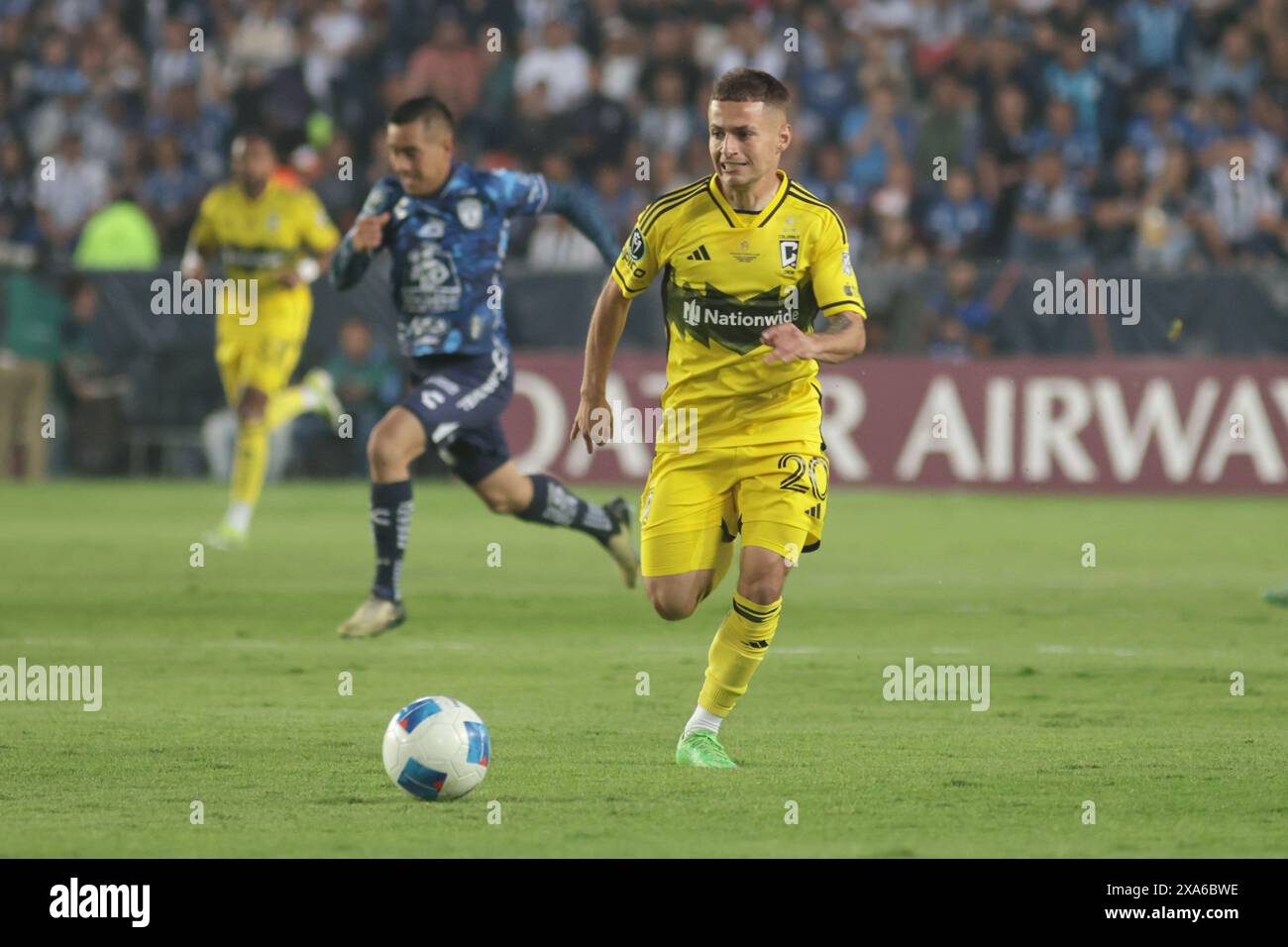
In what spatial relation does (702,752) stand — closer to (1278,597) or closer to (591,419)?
(591,419)

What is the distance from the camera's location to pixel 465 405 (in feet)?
36.3

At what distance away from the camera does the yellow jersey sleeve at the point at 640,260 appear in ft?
25.3

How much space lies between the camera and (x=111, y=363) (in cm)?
Answer: 2038

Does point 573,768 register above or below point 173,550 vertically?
below

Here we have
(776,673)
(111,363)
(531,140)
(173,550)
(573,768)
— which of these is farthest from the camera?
(531,140)

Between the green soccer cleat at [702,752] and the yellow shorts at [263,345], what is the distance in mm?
8114

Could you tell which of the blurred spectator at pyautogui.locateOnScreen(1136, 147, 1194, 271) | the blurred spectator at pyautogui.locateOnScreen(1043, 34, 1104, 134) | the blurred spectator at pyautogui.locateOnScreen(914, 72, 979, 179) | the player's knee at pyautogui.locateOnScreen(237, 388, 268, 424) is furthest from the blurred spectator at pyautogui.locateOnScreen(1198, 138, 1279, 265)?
the player's knee at pyautogui.locateOnScreen(237, 388, 268, 424)

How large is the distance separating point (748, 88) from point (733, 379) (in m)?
1.02

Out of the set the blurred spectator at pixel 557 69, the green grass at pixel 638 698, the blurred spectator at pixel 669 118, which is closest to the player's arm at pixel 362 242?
the green grass at pixel 638 698

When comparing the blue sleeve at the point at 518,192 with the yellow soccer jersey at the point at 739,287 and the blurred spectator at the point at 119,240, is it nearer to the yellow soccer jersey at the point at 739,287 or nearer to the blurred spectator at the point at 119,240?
the yellow soccer jersey at the point at 739,287
